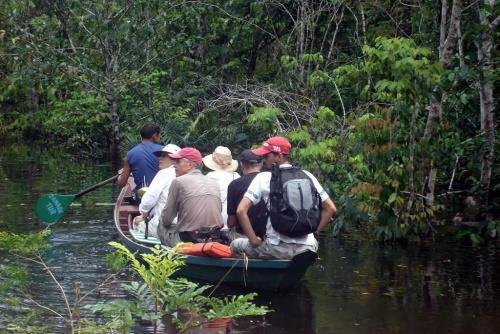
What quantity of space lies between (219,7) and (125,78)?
3.60 metres

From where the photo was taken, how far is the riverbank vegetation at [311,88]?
11922 mm

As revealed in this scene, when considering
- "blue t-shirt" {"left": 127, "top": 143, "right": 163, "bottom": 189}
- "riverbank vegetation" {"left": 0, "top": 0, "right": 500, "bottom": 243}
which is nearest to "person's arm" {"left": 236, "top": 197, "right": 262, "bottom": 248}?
"riverbank vegetation" {"left": 0, "top": 0, "right": 500, "bottom": 243}

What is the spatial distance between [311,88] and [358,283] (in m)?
6.52

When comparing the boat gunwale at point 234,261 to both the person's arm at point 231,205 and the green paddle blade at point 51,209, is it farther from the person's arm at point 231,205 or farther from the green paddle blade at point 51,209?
the green paddle blade at point 51,209

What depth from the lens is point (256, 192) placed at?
30.2 ft

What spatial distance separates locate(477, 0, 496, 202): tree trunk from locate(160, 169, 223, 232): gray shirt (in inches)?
160

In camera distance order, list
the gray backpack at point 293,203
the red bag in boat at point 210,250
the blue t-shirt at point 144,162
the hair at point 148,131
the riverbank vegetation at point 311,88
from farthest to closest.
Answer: the hair at point 148,131
the blue t-shirt at point 144,162
the riverbank vegetation at point 311,88
the red bag in boat at point 210,250
the gray backpack at point 293,203

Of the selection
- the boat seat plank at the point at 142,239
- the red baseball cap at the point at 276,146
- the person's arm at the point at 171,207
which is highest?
the red baseball cap at the point at 276,146

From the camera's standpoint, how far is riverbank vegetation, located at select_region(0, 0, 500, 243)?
11922mm

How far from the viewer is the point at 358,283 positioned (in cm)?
1057

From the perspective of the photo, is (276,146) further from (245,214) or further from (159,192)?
(159,192)

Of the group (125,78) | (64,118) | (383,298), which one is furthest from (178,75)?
(383,298)

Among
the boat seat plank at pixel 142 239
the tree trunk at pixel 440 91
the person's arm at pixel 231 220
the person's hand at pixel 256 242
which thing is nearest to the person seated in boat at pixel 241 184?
the person's arm at pixel 231 220

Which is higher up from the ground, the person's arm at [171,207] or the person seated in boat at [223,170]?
the person seated in boat at [223,170]
